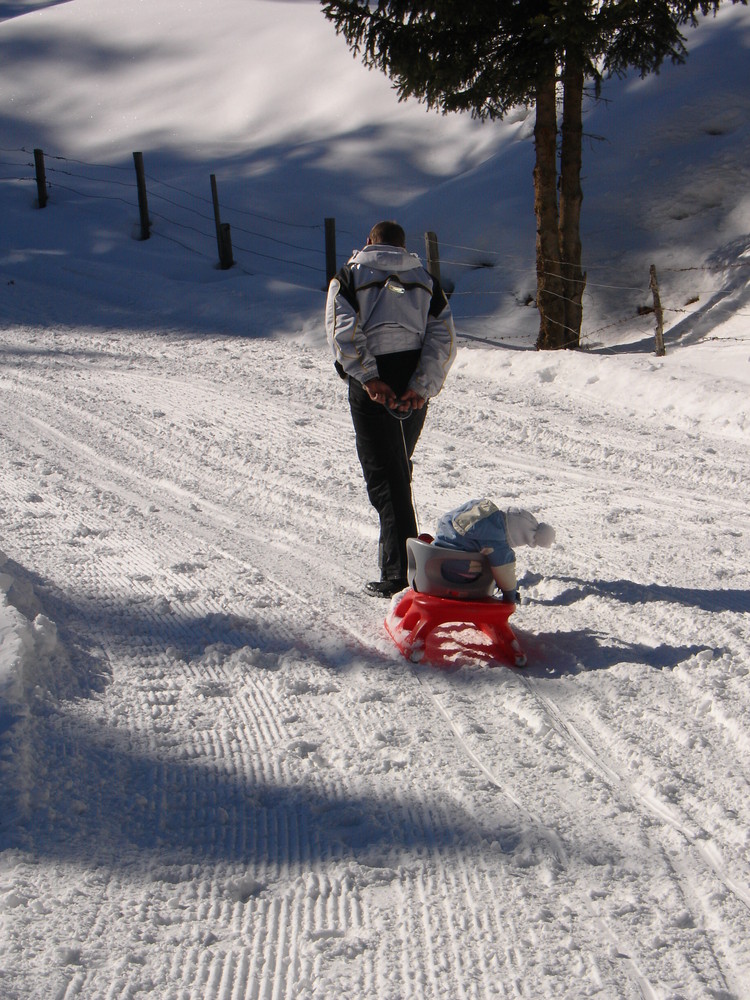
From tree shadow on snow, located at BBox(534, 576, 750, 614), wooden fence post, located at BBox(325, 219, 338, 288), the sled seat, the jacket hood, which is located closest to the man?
the jacket hood

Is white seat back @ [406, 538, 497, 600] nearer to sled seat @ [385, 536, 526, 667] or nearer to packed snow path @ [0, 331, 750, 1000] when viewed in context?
sled seat @ [385, 536, 526, 667]

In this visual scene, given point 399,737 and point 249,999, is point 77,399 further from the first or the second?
point 249,999

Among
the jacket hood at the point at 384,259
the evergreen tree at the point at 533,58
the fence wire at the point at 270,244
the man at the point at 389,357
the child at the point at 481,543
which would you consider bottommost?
the fence wire at the point at 270,244

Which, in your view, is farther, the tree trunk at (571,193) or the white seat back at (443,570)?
the tree trunk at (571,193)

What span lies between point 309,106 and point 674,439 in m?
24.8

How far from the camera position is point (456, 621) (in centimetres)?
396

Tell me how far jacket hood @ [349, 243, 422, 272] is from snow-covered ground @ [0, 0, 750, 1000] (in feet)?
5.39

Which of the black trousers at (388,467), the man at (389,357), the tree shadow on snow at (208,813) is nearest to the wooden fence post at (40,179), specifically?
the man at (389,357)

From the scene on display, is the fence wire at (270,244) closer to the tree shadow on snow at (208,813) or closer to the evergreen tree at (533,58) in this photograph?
the evergreen tree at (533,58)

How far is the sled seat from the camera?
3.88m

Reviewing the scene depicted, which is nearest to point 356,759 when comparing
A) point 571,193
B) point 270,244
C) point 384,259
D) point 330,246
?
point 384,259

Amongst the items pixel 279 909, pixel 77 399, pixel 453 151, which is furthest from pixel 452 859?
pixel 453 151

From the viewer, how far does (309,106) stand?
94.1 ft

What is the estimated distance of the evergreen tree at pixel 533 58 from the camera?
36.3ft
